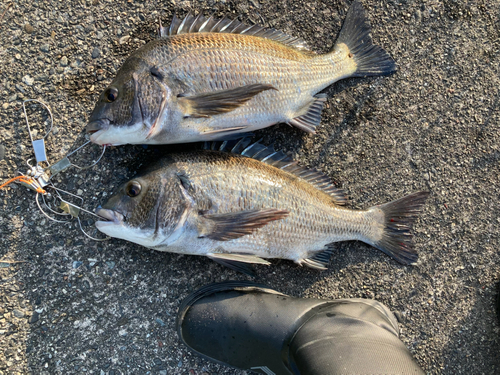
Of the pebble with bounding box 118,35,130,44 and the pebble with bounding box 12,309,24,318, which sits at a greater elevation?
the pebble with bounding box 118,35,130,44

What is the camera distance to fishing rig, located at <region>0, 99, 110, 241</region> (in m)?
2.14

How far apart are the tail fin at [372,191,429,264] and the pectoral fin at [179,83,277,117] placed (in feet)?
4.57

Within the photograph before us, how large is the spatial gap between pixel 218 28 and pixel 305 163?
1.23 m

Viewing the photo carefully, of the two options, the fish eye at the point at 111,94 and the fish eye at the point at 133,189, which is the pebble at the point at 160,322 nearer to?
the fish eye at the point at 133,189

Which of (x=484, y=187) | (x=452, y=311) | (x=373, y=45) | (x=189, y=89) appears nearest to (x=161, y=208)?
(x=189, y=89)

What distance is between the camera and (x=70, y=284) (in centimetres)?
220

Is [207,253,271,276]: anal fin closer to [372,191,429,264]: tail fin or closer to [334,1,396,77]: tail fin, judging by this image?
[372,191,429,264]: tail fin

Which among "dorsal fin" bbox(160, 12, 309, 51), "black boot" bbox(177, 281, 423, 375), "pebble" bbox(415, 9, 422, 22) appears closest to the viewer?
"black boot" bbox(177, 281, 423, 375)

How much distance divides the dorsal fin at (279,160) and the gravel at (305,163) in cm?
18

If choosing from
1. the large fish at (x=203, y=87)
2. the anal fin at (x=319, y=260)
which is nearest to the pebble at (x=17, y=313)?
the large fish at (x=203, y=87)

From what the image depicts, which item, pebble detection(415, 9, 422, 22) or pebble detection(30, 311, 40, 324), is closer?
pebble detection(30, 311, 40, 324)

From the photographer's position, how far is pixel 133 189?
6.31 feet

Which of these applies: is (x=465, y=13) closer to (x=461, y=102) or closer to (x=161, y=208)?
(x=461, y=102)

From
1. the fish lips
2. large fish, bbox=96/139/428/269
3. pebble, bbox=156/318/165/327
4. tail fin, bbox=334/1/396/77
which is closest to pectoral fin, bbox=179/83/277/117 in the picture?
large fish, bbox=96/139/428/269
